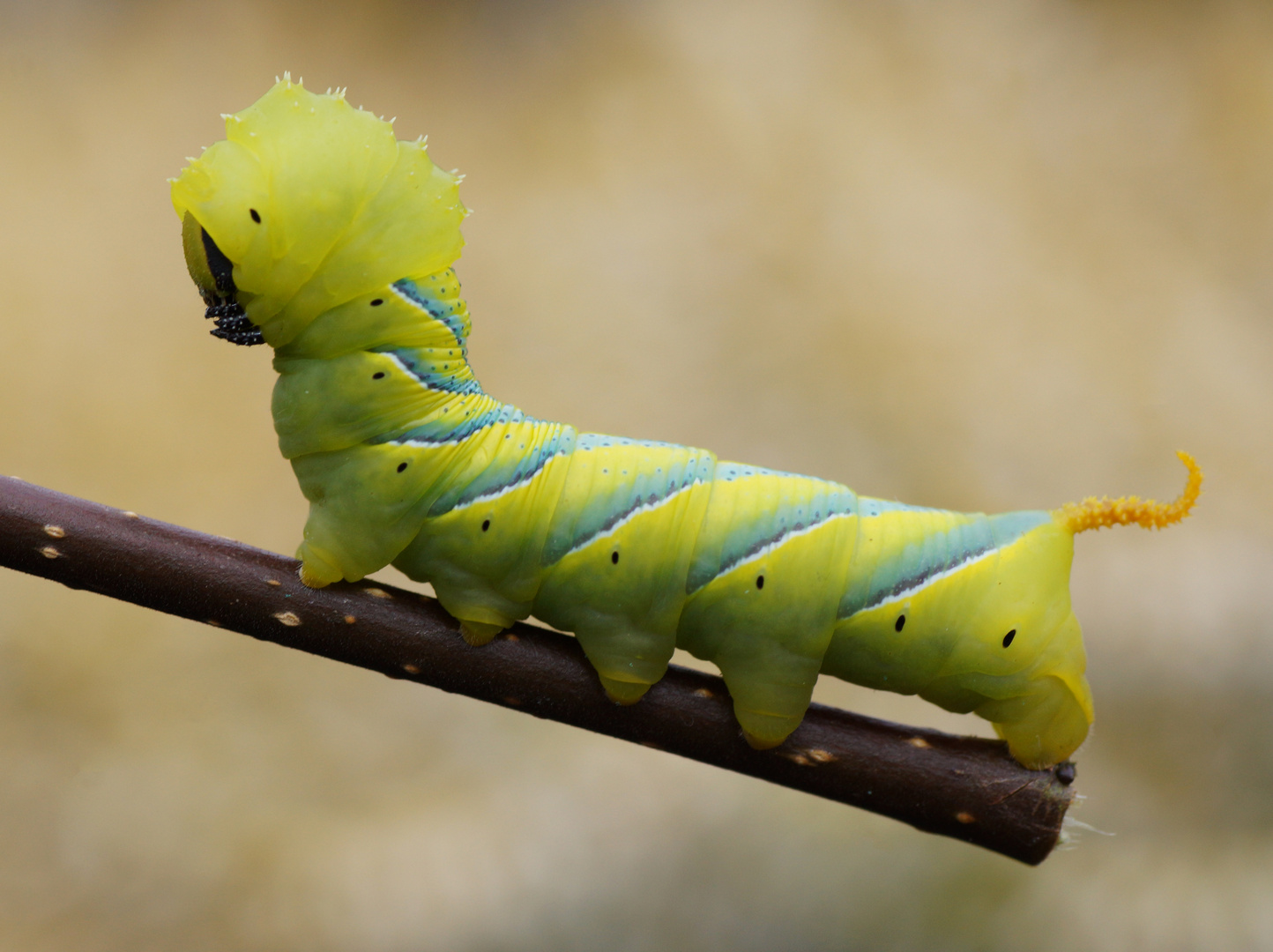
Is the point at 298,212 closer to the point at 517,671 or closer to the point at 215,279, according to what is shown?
the point at 215,279

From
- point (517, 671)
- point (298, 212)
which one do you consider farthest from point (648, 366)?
point (298, 212)

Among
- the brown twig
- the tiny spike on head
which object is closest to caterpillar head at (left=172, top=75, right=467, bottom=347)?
the brown twig

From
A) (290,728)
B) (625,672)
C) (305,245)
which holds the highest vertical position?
(305,245)

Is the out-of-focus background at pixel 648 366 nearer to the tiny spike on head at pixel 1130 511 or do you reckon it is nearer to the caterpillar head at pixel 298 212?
the tiny spike on head at pixel 1130 511

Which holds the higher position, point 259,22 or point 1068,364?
point 259,22

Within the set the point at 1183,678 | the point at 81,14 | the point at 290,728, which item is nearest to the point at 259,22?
the point at 81,14

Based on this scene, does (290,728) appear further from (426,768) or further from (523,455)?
(523,455)
